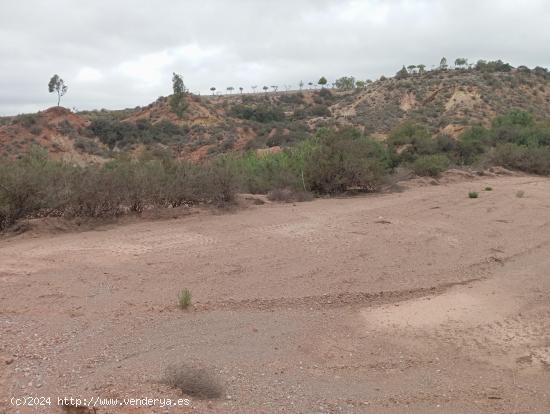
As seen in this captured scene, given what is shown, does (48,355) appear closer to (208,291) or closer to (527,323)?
(208,291)

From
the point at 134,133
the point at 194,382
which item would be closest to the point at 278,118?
the point at 134,133

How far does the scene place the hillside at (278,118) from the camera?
47.2 metres

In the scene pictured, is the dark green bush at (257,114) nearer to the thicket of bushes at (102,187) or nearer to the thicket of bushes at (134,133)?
the thicket of bushes at (134,133)

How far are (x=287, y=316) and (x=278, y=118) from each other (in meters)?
56.9

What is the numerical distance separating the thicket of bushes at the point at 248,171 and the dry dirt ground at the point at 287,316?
1.18 metres

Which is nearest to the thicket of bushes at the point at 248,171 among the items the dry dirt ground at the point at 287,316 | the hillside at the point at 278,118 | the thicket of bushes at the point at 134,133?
the dry dirt ground at the point at 287,316

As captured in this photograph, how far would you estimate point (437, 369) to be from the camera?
6.24 metres

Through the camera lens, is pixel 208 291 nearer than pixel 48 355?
No

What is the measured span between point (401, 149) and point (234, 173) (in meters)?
15.0

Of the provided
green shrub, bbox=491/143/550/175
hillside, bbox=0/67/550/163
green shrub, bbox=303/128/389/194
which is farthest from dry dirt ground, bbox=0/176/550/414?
hillside, bbox=0/67/550/163

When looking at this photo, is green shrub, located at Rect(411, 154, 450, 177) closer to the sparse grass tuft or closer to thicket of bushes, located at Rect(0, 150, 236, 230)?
thicket of bushes, located at Rect(0, 150, 236, 230)

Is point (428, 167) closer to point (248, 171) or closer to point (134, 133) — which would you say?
point (248, 171)

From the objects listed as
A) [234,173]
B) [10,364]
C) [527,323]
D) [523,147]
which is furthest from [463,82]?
[10,364]

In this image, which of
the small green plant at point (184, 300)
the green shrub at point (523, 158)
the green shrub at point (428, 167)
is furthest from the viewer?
the green shrub at point (523, 158)
